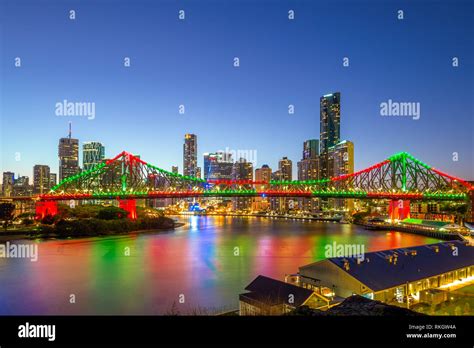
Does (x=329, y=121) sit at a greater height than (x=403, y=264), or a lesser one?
greater

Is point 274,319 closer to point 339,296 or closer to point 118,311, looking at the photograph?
point 339,296

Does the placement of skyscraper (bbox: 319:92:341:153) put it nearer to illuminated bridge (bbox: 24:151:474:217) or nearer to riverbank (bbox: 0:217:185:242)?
illuminated bridge (bbox: 24:151:474:217)

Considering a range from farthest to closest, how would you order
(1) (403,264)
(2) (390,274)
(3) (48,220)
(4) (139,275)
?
(3) (48,220) < (4) (139,275) < (1) (403,264) < (2) (390,274)

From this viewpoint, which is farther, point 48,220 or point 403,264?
point 48,220

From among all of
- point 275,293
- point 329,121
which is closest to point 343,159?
point 329,121

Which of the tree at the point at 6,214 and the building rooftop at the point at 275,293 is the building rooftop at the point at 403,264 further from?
the tree at the point at 6,214

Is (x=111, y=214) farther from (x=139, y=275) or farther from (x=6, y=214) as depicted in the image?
(x=139, y=275)
